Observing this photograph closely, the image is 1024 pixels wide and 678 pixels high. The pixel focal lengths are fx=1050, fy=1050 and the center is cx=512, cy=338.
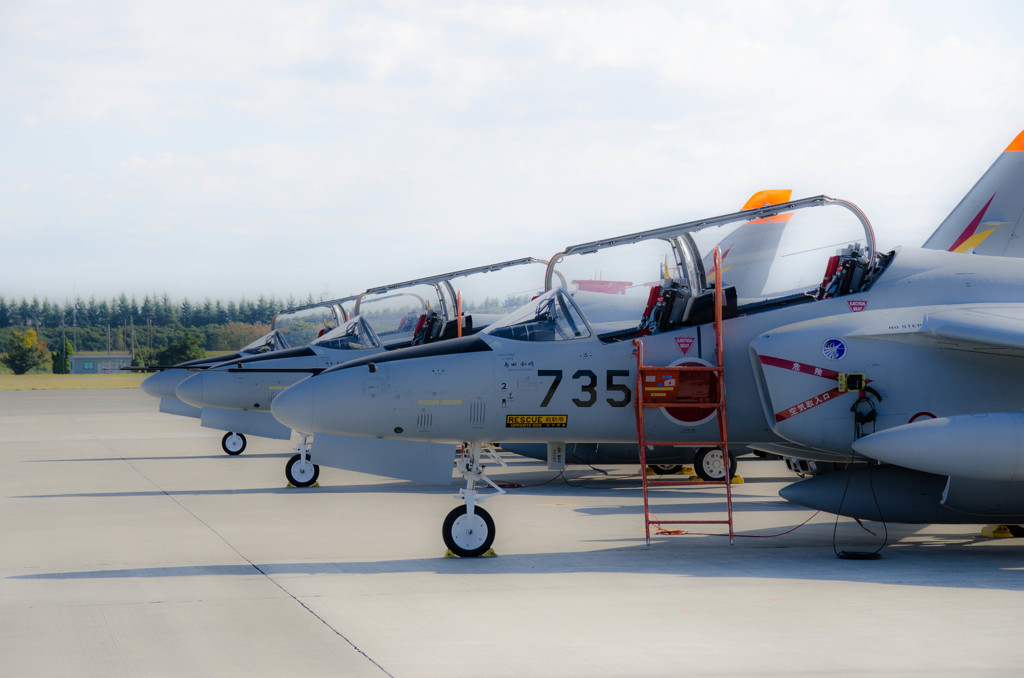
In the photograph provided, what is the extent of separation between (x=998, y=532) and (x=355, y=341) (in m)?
10.4

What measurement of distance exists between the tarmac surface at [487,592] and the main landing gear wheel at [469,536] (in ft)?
0.40

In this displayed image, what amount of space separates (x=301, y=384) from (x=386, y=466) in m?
1.09

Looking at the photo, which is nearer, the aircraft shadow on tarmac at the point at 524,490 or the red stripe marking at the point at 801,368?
the red stripe marking at the point at 801,368

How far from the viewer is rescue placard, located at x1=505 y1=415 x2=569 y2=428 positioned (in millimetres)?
9367

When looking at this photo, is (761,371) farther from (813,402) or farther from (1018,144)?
(1018,144)

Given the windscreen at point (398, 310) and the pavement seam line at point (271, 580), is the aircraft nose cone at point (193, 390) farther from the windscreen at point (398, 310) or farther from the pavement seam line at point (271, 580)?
the windscreen at point (398, 310)

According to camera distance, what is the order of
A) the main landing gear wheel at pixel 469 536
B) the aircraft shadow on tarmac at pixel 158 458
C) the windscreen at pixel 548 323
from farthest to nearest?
the aircraft shadow on tarmac at pixel 158 458 < the windscreen at pixel 548 323 < the main landing gear wheel at pixel 469 536

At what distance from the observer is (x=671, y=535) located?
10.7m

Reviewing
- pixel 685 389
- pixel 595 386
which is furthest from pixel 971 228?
pixel 595 386

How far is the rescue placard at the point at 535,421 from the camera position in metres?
9.37

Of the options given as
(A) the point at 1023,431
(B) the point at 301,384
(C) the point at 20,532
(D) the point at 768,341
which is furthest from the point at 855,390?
(C) the point at 20,532

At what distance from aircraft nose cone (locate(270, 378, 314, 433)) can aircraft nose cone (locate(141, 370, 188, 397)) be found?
45.6ft

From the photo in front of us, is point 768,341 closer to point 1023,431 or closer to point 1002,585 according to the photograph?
point 1023,431

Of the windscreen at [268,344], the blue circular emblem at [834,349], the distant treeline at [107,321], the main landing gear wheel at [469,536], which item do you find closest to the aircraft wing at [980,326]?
the blue circular emblem at [834,349]
